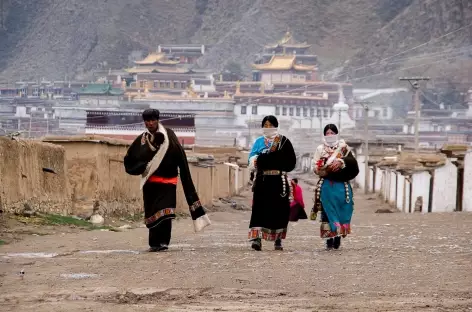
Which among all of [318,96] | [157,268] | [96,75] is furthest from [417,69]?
[157,268]

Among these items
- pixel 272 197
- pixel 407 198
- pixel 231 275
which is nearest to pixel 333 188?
pixel 272 197

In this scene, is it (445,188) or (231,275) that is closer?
(231,275)

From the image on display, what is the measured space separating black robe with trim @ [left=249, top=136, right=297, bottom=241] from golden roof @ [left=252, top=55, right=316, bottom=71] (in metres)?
125

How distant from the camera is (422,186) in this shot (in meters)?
26.1

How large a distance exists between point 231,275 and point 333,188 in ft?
10.1

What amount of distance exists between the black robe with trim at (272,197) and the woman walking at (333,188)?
0.32 m

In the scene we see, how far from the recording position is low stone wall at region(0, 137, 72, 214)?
12.7 metres

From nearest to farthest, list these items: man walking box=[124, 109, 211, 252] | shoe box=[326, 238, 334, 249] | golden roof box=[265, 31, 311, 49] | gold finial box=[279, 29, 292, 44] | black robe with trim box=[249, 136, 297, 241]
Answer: man walking box=[124, 109, 211, 252] → black robe with trim box=[249, 136, 297, 241] → shoe box=[326, 238, 334, 249] → golden roof box=[265, 31, 311, 49] → gold finial box=[279, 29, 292, 44]

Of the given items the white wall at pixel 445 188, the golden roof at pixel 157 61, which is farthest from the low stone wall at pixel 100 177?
the golden roof at pixel 157 61

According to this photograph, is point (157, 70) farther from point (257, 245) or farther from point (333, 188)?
point (257, 245)

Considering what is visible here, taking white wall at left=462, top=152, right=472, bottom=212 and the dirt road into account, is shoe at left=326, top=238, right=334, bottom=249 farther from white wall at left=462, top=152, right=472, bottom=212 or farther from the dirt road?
white wall at left=462, top=152, right=472, bottom=212

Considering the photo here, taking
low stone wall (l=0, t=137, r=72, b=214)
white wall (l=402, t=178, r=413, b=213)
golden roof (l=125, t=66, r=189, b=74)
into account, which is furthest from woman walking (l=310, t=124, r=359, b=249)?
golden roof (l=125, t=66, r=189, b=74)

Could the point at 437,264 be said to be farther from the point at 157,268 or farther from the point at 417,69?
the point at 417,69

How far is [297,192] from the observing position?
57.9 feet
